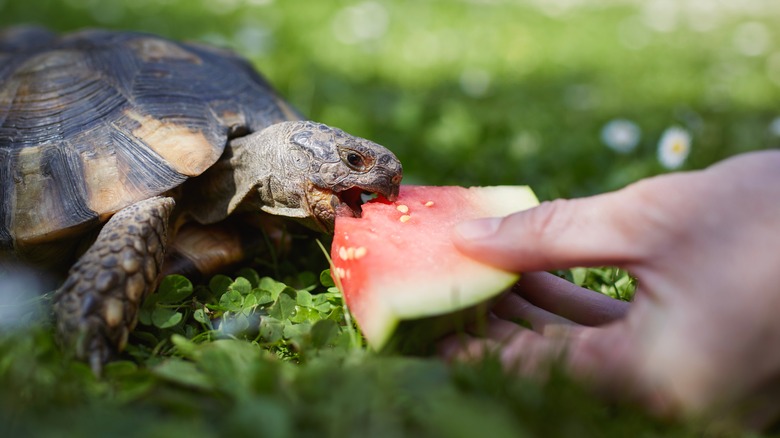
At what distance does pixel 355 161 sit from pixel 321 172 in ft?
0.37

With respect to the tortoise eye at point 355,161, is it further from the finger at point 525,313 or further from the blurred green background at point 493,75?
the blurred green background at point 493,75

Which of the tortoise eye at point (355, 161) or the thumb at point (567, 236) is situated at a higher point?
the thumb at point (567, 236)

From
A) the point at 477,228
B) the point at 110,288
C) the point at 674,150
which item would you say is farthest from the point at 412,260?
the point at 674,150

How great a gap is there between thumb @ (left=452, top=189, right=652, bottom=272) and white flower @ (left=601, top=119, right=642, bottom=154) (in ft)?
7.60

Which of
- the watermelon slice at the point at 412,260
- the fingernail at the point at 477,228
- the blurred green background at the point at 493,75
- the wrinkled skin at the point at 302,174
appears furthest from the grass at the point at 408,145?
the fingernail at the point at 477,228

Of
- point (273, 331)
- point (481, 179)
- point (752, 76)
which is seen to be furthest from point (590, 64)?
point (273, 331)

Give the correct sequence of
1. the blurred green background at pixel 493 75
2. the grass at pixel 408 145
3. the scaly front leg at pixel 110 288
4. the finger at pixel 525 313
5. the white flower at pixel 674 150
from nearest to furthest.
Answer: the grass at pixel 408 145, the scaly front leg at pixel 110 288, the finger at pixel 525 313, the white flower at pixel 674 150, the blurred green background at pixel 493 75

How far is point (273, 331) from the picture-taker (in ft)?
6.16

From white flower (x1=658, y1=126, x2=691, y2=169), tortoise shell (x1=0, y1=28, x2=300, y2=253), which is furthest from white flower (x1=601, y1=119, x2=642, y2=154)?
tortoise shell (x1=0, y1=28, x2=300, y2=253)

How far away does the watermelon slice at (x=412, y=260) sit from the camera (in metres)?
1.60

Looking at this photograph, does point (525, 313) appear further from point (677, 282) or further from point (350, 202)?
point (350, 202)

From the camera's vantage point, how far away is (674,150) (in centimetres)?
337

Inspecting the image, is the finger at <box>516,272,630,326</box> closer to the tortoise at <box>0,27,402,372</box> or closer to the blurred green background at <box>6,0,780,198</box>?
the tortoise at <box>0,27,402,372</box>

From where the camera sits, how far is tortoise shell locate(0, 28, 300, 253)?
2.07m
